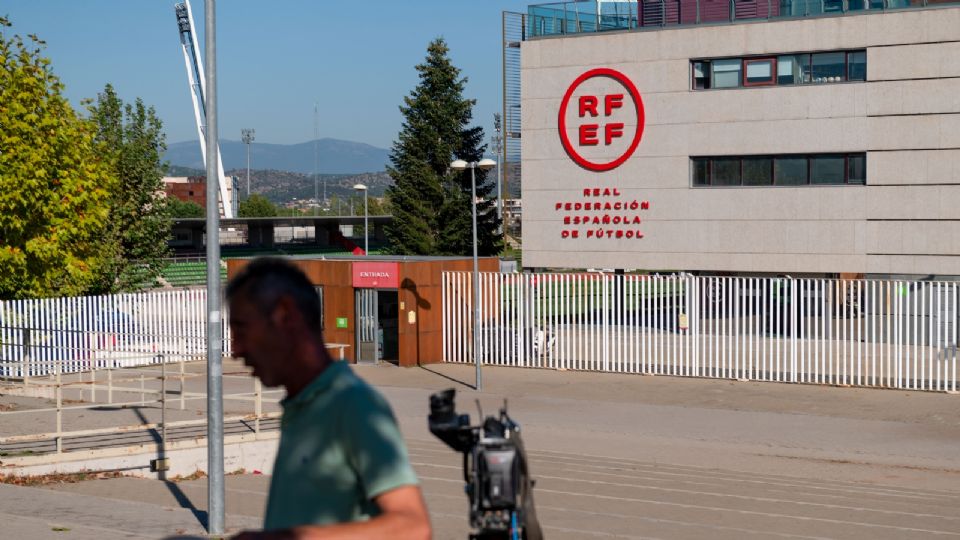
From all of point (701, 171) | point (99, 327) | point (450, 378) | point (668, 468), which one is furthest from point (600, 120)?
point (668, 468)

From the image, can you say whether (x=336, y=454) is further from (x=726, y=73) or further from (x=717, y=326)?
(x=726, y=73)

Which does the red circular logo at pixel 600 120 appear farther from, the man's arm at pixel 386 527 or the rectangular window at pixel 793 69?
the man's arm at pixel 386 527

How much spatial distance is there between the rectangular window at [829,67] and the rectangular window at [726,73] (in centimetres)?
226

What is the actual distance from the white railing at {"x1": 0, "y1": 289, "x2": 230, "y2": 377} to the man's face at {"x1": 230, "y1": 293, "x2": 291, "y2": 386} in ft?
90.9

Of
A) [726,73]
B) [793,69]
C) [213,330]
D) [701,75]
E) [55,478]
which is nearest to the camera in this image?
[213,330]

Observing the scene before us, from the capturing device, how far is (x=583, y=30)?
38219 mm

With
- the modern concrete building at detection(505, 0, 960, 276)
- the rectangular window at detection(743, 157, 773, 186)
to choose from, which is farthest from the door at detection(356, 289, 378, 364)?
the rectangular window at detection(743, 157, 773, 186)

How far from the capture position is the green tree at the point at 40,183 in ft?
85.3

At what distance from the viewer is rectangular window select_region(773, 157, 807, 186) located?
115 ft

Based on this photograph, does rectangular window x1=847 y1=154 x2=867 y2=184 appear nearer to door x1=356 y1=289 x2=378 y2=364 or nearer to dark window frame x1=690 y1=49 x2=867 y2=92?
dark window frame x1=690 y1=49 x2=867 y2=92

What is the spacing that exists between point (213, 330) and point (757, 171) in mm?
25433

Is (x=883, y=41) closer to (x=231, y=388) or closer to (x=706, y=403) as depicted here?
(x=706, y=403)

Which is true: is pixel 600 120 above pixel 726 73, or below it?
below

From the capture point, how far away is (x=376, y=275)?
33.5 metres
